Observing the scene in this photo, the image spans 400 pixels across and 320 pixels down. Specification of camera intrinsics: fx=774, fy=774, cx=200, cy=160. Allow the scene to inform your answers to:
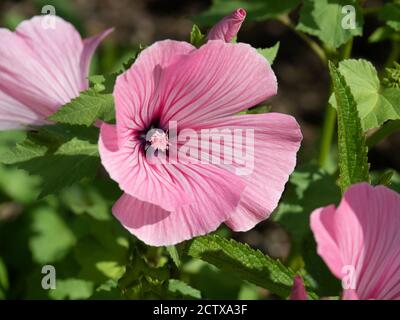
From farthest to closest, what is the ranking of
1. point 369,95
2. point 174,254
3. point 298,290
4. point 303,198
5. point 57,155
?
point 303,198 → point 369,95 → point 57,155 → point 174,254 → point 298,290

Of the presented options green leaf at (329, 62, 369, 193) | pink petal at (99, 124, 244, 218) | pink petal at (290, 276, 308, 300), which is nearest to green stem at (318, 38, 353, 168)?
green leaf at (329, 62, 369, 193)

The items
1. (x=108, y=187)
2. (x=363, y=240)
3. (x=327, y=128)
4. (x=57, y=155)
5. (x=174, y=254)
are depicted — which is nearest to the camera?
(x=363, y=240)

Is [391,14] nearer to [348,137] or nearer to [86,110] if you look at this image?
[348,137]

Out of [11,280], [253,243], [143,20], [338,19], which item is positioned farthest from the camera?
[143,20]

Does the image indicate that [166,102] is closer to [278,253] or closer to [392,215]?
[392,215]

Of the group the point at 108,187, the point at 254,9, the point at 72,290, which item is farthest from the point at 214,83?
the point at 108,187
